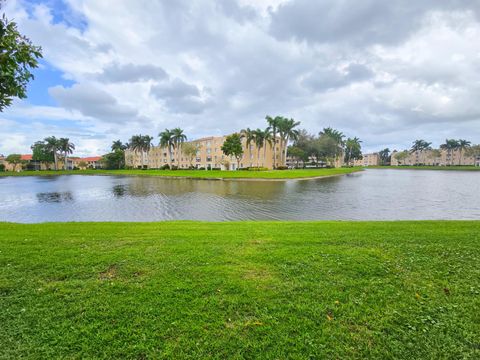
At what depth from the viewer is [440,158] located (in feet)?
498

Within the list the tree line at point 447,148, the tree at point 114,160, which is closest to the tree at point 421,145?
the tree line at point 447,148

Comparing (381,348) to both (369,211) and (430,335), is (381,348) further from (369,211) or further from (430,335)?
(369,211)

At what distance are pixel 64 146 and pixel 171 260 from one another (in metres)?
138

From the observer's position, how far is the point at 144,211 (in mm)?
19484

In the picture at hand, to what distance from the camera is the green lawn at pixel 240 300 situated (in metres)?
3.07

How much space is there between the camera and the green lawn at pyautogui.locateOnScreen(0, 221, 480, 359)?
10.1 feet

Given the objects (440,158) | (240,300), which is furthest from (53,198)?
(440,158)

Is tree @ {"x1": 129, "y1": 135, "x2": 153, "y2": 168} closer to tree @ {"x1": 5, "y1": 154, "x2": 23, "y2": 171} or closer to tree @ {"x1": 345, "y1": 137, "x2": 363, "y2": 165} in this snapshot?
tree @ {"x1": 5, "y1": 154, "x2": 23, "y2": 171}

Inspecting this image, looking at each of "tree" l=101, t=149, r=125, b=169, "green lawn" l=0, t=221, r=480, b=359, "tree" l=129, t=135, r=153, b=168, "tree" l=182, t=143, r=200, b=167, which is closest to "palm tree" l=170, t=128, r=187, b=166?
"tree" l=182, t=143, r=200, b=167

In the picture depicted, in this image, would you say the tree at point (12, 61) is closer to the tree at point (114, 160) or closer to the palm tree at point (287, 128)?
the palm tree at point (287, 128)

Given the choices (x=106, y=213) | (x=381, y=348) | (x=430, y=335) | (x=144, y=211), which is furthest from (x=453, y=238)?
(x=106, y=213)

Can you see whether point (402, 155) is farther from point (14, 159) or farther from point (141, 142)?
point (14, 159)

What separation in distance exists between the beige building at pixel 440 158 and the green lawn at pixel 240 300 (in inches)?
7141

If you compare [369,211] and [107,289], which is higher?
[107,289]
